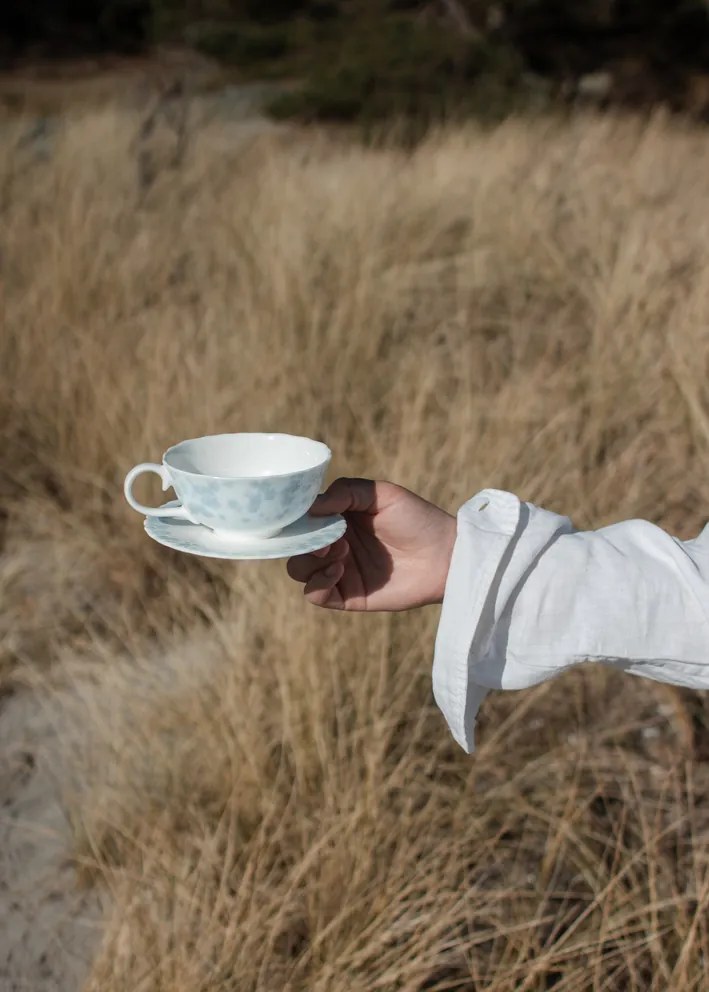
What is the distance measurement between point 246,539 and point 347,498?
17cm

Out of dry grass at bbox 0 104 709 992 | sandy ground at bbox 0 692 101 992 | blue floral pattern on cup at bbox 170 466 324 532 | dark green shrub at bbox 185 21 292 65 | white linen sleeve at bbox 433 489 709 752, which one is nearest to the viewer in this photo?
blue floral pattern on cup at bbox 170 466 324 532

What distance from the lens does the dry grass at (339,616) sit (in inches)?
52.0

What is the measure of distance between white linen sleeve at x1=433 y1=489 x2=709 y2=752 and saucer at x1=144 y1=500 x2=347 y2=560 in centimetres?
16

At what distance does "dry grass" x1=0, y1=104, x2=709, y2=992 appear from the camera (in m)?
1.32

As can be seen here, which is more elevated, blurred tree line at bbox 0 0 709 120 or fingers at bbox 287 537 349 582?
blurred tree line at bbox 0 0 709 120

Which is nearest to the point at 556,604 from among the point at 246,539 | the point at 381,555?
the point at 381,555

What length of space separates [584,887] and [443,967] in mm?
288

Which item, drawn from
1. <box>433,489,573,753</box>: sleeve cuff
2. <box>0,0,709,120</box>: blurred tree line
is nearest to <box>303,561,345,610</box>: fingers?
<box>433,489,573,753</box>: sleeve cuff

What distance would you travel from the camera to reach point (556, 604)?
1002 mm

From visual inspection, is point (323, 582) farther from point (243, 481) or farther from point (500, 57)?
point (500, 57)

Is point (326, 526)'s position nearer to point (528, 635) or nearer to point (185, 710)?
point (528, 635)

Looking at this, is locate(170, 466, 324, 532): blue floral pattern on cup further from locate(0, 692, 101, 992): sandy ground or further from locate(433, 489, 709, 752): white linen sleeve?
locate(0, 692, 101, 992): sandy ground

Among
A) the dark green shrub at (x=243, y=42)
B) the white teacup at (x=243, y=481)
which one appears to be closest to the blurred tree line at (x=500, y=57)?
the dark green shrub at (x=243, y=42)

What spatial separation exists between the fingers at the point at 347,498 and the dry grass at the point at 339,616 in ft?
1.66
